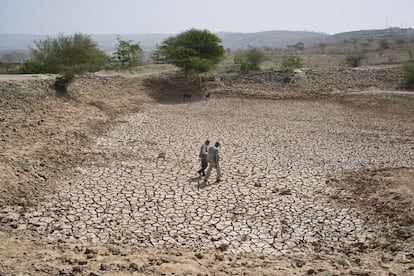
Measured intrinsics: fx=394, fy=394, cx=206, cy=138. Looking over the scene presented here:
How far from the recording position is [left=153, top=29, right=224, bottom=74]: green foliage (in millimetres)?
24391

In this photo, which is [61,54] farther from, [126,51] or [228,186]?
[228,186]

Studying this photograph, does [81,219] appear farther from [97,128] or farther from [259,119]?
[259,119]

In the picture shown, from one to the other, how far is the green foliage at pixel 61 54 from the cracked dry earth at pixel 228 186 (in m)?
9.88

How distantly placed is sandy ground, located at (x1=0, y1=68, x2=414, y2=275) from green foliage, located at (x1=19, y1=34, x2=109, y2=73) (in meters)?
4.59

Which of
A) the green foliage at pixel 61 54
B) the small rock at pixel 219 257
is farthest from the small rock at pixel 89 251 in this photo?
the green foliage at pixel 61 54

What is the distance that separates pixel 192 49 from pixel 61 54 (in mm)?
8201

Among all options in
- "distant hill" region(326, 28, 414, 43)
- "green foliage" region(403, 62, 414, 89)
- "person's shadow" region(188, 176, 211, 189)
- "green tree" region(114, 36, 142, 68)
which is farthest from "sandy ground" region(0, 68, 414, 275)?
"distant hill" region(326, 28, 414, 43)

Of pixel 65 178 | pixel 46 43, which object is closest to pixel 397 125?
pixel 65 178

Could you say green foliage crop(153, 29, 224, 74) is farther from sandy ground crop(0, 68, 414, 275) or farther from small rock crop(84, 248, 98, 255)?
small rock crop(84, 248, 98, 255)

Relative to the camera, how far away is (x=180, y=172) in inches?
443

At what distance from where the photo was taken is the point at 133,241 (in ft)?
24.8

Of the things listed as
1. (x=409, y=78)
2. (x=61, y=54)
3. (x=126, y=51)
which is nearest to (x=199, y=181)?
(x=409, y=78)

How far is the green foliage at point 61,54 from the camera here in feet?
78.4

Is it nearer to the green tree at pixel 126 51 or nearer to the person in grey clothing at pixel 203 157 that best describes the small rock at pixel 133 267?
the person in grey clothing at pixel 203 157
